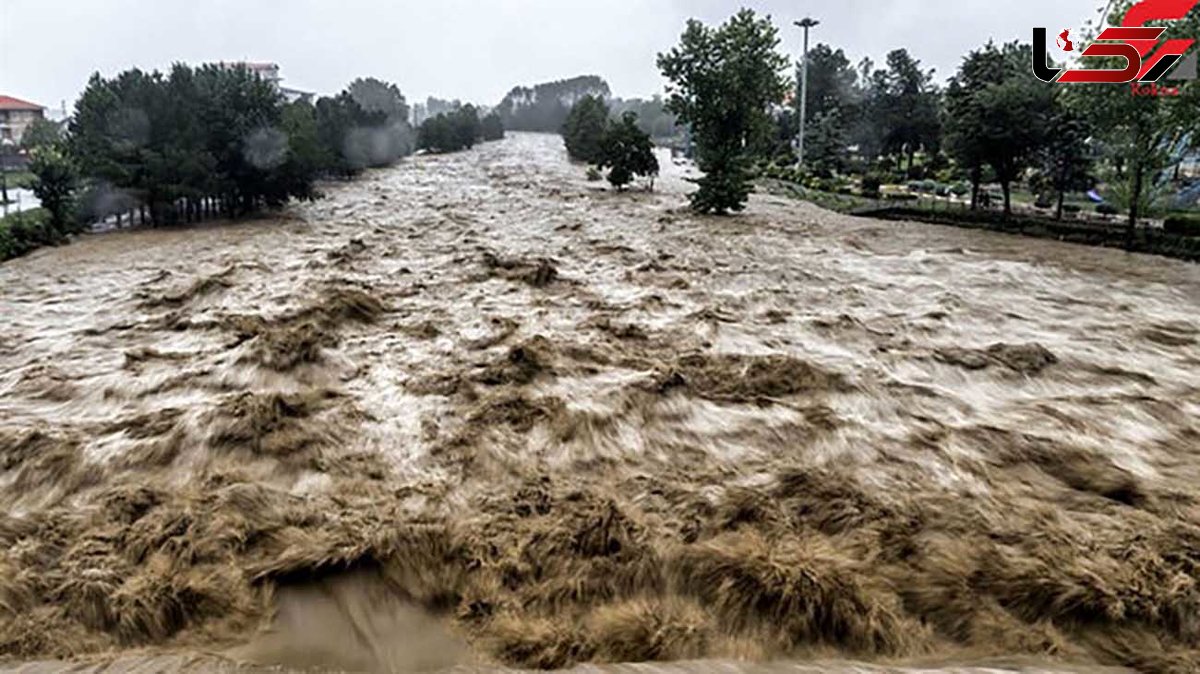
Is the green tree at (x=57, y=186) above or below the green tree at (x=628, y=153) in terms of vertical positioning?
below

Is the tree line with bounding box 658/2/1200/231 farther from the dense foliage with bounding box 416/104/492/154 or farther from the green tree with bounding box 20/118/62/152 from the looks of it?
the dense foliage with bounding box 416/104/492/154

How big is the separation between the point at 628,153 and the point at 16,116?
5988 centimetres

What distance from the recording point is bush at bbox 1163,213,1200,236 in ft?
68.9

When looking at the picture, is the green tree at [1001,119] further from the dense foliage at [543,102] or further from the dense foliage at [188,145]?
the dense foliage at [543,102]

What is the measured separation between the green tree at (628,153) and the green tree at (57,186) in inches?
932

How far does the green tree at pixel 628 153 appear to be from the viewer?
1543 inches

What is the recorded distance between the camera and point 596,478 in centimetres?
704

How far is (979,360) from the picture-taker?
1053 cm

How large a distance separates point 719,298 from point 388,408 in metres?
7.87

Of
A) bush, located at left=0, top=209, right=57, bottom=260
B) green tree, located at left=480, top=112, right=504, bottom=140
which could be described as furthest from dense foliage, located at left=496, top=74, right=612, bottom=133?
bush, located at left=0, top=209, right=57, bottom=260

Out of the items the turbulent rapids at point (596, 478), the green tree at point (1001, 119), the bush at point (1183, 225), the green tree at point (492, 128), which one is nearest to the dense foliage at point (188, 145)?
the turbulent rapids at point (596, 478)

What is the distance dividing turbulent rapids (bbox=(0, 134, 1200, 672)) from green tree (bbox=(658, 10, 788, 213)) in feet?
53.5

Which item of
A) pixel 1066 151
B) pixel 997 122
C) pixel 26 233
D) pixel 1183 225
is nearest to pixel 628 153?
pixel 997 122

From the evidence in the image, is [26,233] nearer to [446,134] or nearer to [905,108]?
[905,108]
